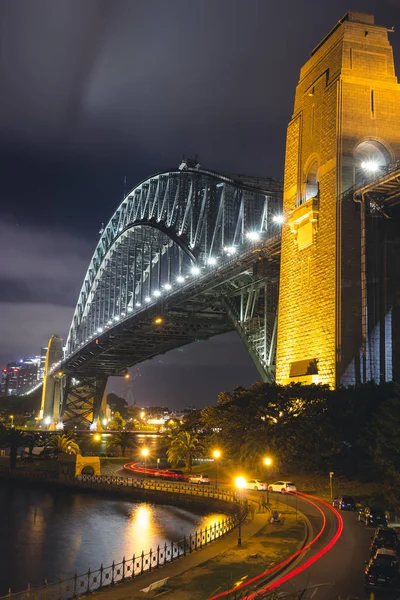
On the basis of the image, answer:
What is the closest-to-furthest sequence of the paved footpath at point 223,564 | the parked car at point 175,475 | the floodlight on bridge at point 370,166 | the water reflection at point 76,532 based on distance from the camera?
the paved footpath at point 223,564 < the water reflection at point 76,532 < the floodlight on bridge at point 370,166 < the parked car at point 175,475

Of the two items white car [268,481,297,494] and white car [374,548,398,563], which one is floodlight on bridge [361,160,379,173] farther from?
white car [374,548,398,563]

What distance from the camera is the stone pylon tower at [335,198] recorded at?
33.8m

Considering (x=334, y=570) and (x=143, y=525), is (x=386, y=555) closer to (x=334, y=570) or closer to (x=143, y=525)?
(x=334, y=570)

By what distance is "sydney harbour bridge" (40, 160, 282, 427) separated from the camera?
53406 millimetres

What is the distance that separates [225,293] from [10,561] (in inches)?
1301

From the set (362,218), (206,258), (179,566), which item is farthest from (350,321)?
(206,258)

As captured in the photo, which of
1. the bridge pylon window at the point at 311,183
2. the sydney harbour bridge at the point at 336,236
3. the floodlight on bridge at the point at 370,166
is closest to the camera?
the sydney harbour bridge at the point at 336,236

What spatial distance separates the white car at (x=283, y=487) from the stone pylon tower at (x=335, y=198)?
18.4ft

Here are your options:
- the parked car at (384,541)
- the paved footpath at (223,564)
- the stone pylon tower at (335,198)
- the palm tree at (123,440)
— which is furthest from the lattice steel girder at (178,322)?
the parked car at (384,541)

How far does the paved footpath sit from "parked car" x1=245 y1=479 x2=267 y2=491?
9603mm

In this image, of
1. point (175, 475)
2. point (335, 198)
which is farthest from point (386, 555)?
point (175, 475)

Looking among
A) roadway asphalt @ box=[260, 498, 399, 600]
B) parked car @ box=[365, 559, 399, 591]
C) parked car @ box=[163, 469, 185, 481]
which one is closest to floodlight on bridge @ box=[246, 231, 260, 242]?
parked car @ box=[163, 469, 185, 481]

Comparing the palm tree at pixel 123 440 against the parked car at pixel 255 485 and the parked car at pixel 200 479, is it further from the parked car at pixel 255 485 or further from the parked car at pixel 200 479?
the parked car at pixel 255 485

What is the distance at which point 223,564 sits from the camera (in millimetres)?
21094
